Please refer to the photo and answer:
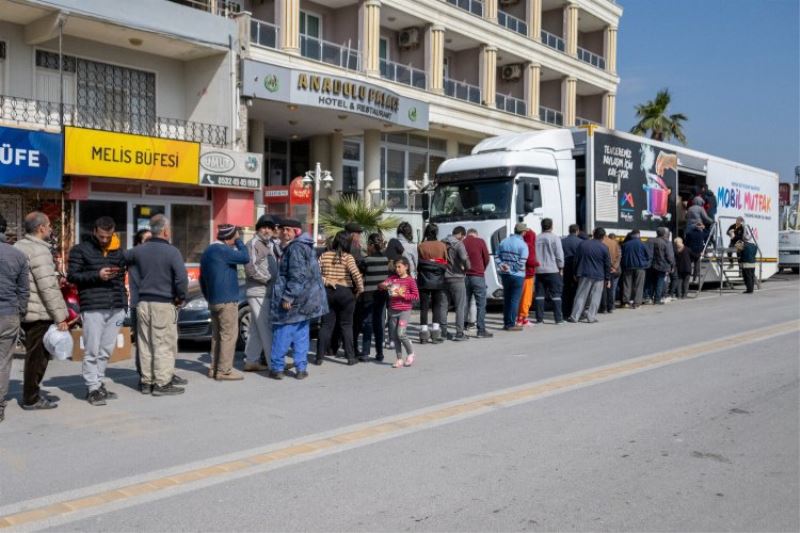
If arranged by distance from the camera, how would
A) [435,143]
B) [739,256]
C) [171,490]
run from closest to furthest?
[171,490] → [739,256] → [435,143]

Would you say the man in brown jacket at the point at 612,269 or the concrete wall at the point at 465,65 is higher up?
the concrete wall at the point at 465,65

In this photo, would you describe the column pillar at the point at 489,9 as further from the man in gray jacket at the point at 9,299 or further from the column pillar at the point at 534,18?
the man in gray jacket at the point at 9,299

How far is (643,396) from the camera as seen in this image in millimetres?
7766

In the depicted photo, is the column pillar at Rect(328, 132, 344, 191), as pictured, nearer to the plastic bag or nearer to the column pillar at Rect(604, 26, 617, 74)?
the column pillar at Rect(604, 26, 617, 74)

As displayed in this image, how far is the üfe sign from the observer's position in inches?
739

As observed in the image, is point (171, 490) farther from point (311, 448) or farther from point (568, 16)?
point (568, 16)

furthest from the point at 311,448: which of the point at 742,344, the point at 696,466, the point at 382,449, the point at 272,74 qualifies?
the point at 272,74

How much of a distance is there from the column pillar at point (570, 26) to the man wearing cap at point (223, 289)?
102 ft

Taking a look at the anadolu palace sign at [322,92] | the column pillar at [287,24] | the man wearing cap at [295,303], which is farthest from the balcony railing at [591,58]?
the man wearing cap at [295,303]

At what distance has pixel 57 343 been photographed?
705 cm

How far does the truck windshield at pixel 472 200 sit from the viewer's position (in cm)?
1564

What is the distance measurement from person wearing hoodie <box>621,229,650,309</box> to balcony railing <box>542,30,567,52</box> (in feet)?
68.3

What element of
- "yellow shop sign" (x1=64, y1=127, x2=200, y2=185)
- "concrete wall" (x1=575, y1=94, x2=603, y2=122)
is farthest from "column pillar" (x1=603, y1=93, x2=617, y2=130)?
"yellow shop sign" (x1=64, y1=127, x2=200, y2=185)

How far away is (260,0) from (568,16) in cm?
1736
